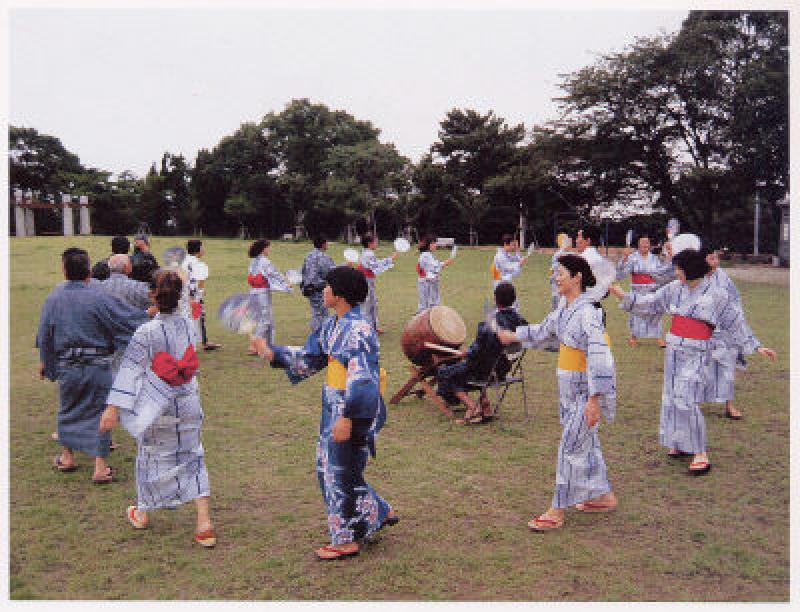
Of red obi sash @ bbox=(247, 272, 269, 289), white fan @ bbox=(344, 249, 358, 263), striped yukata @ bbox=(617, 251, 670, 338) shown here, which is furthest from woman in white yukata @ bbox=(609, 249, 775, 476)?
red obi sash @ bbox=(247, 272, 269, 289)

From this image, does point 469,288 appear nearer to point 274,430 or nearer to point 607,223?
point 607,223

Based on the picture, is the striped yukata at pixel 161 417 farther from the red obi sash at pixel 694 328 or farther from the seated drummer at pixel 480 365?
the red obi sash at pixel 694 328

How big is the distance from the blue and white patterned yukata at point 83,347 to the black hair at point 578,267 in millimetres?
3232

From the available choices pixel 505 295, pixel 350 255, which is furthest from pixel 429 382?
pixel 350 255

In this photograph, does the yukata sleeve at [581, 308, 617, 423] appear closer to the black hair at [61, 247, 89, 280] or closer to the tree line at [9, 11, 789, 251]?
the black hair at [61, 247, 89, 280]

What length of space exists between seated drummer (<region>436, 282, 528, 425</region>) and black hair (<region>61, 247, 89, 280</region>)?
3437mm

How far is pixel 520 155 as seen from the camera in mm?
20328

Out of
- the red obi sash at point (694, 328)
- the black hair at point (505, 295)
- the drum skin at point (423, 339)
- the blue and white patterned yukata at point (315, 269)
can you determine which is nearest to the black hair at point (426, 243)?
the blue and white patterned yukata at point (315, 269)

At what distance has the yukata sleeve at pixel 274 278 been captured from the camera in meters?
8.87

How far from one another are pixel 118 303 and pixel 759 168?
10654 mm

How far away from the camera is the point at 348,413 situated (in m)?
3.75

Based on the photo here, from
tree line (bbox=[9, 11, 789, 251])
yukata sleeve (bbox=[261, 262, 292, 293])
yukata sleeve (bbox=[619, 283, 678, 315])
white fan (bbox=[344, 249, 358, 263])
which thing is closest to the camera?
yukata sleeve (bbox=[619, 283, 678, 315])

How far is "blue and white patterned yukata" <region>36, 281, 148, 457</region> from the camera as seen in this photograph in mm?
5117
